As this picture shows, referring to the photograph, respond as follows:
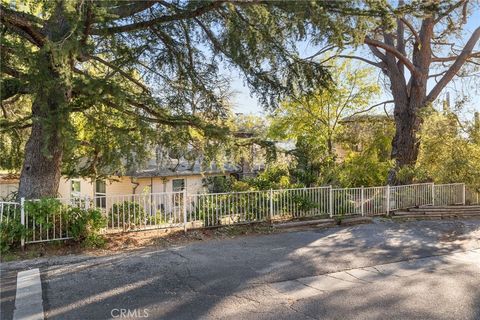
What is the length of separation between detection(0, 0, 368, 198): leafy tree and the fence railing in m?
0.82

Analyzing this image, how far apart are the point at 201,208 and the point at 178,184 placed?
8.89 m

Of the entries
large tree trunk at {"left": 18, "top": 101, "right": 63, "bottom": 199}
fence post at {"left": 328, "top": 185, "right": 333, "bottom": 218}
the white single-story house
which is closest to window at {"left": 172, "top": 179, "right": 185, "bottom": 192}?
the white single-story house

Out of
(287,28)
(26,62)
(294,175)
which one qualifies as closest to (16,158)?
(26,62)

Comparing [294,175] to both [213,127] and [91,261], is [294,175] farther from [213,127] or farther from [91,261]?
[91,261]

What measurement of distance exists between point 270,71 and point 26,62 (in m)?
5.18

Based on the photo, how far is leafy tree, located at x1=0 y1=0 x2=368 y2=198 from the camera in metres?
6.59

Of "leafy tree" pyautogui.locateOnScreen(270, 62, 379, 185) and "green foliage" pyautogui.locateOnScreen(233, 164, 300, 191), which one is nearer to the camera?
"green foliage" pyautogui.locateOnScreen(233, 164, 300, 191)

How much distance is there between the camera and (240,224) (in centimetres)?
1003

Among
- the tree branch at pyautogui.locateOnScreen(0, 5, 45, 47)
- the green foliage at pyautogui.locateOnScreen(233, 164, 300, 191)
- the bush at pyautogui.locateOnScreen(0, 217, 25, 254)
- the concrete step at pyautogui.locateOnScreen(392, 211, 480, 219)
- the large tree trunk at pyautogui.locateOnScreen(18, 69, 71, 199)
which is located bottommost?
the concrete step at pyautogui.locateOnScreen(392, 211, 480, 219)

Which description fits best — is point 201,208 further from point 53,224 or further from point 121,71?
point 121,71

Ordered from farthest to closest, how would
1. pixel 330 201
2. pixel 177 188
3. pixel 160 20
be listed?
pixel 177 188
pixel 330 201
pixel 160 20

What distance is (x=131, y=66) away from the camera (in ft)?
31.6

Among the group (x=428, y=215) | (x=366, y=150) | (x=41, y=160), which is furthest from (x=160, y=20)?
(x=366, y=150)

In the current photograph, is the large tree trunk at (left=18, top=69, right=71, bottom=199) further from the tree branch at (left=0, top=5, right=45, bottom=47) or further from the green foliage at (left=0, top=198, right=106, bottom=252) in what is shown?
the tree branch at (left=0, top=5, right=45, bottom=47)
